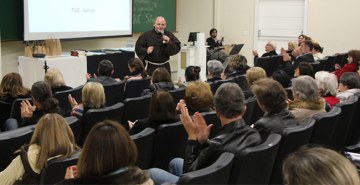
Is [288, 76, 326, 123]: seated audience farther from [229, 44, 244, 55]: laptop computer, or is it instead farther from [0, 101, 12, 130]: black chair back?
[229, 44, 244, 55]: laptop computer

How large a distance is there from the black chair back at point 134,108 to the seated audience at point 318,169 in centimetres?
303

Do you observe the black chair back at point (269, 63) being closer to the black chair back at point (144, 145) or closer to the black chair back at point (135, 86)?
the black chair back at point (135, 86)

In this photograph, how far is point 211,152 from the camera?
2.61m

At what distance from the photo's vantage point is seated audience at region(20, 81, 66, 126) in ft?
12.5

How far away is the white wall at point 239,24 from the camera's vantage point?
31.1 feet

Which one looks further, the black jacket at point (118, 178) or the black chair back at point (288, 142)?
the black chair back at point (288, 142)

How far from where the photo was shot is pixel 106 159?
1883mm

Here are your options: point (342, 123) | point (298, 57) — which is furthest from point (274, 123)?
point (298, 57)

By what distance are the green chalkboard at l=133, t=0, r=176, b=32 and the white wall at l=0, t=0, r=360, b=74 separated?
350 millimetres

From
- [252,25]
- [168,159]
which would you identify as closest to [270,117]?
[168,159]

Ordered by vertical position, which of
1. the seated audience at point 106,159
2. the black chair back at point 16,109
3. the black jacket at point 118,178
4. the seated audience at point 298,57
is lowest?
the black chair back at point 16,109

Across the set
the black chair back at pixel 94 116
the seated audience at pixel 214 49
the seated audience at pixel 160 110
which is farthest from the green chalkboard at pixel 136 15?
the seated audience at pixel 160 110

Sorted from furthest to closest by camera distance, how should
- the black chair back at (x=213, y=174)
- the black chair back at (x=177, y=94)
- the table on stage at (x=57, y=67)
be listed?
the table on stage at (x=57, y=67) < the black chair back at (x=177, y=94) < the black chair back at (x=213, y=174)

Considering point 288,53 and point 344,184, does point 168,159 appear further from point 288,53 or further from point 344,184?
point 288,53
